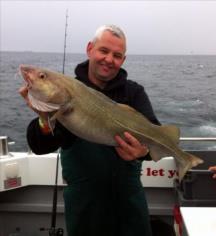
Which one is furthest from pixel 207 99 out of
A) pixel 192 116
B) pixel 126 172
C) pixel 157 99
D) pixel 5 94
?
pixel 126 172

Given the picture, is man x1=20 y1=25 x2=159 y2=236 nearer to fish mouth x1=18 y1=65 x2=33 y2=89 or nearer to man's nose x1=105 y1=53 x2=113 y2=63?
man's nose x1=105 y1=53 x2=113 y2=63

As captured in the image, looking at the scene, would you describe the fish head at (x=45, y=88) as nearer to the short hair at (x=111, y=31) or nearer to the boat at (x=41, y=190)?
the short hair at (x=111, y=31)

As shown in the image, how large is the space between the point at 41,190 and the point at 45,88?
2.71m

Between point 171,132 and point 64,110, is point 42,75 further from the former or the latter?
point 171,132

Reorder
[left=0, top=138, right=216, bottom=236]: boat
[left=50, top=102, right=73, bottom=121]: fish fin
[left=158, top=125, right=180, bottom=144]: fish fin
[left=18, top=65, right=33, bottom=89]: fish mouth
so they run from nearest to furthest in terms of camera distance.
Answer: [left=18, top=65, right=33, bottom=89]: fish mouth
[left=50, top=102, right=73, bottom=121]: fish fin
[left=158, top=125, right=180, bottom=144]: fish fin
[left=0, top=138, right=216, bottom=236]: boat

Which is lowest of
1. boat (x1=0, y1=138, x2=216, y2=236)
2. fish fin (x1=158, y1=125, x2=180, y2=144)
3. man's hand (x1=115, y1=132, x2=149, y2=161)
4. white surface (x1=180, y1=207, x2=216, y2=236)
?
boat (x1=0, y1=138, x2=216, y2=236)

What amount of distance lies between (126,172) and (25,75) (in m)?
1.19

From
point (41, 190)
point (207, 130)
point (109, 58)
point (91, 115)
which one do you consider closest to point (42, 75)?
point (91, 115)

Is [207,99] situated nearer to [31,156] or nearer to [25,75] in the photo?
[31,156]

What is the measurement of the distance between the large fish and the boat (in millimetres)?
1698

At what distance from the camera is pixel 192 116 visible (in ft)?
41.3

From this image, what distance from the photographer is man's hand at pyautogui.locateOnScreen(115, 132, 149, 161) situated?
116 inches

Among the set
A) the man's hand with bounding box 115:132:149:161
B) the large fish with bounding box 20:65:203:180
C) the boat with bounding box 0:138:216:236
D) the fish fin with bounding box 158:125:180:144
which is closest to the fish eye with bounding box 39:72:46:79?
the large fish with bounding box 20:65:203:180

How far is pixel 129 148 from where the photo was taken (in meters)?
2.96
